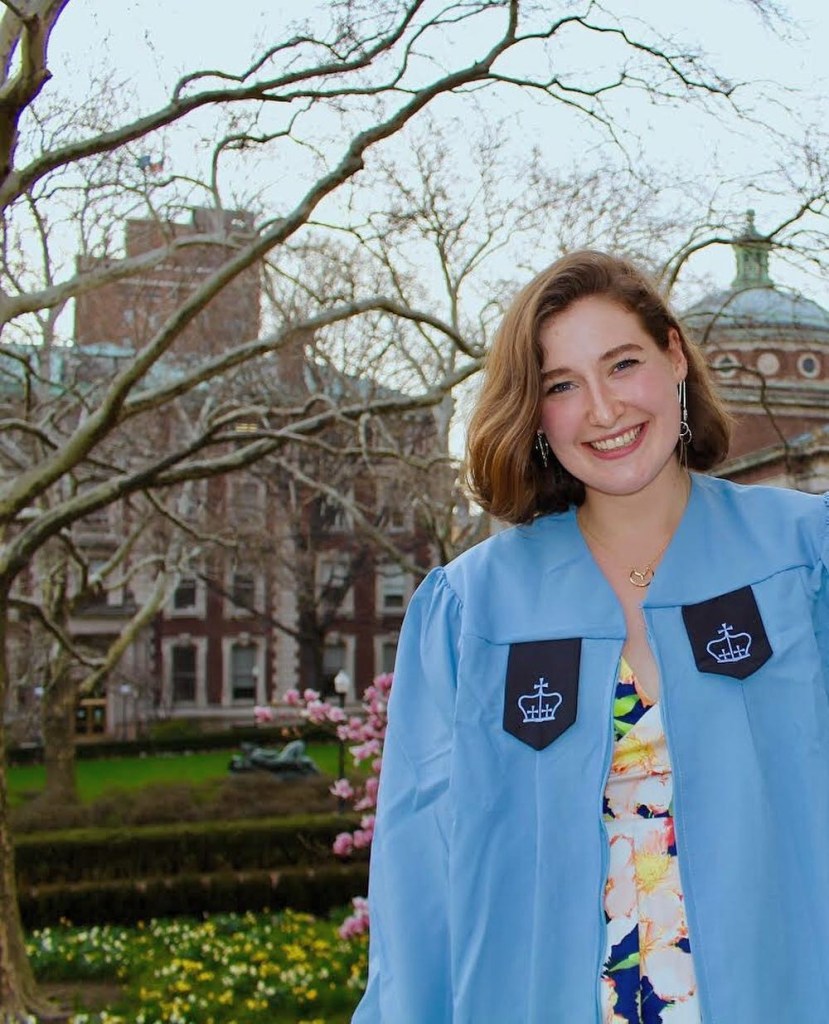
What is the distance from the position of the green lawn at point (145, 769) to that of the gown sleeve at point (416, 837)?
26986 mm

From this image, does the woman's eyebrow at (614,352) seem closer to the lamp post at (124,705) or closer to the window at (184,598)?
the lamp post at (124,705)

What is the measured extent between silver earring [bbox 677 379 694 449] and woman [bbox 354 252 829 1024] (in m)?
0.04

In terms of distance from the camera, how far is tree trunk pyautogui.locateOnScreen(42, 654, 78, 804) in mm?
19406

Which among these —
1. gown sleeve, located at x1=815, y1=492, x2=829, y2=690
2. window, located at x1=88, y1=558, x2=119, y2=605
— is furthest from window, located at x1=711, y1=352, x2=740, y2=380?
window, located at x1=88, y1=558, x2=119, y2=605

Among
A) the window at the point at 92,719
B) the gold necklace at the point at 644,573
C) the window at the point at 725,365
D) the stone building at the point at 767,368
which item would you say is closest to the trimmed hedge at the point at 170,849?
the window at the point at 725,365

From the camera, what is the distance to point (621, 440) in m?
2.31

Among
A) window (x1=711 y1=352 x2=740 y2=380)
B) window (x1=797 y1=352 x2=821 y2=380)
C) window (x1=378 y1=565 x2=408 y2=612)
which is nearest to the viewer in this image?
window (x1=711 y1=352 x2=740 y2=380)

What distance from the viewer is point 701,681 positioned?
205 centimetres

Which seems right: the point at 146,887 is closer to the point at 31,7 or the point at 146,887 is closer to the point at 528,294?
the point at 31,7

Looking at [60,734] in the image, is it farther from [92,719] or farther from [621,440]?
[92,719]

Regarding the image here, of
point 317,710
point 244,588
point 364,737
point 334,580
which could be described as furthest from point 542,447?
point 334,580

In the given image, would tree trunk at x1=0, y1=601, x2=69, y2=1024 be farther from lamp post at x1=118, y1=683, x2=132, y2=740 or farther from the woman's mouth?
lamp post at x1=118, y1=683, x2=132, y2=740

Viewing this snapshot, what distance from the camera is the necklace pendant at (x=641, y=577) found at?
229cm

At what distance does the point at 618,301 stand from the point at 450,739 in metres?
0.89
